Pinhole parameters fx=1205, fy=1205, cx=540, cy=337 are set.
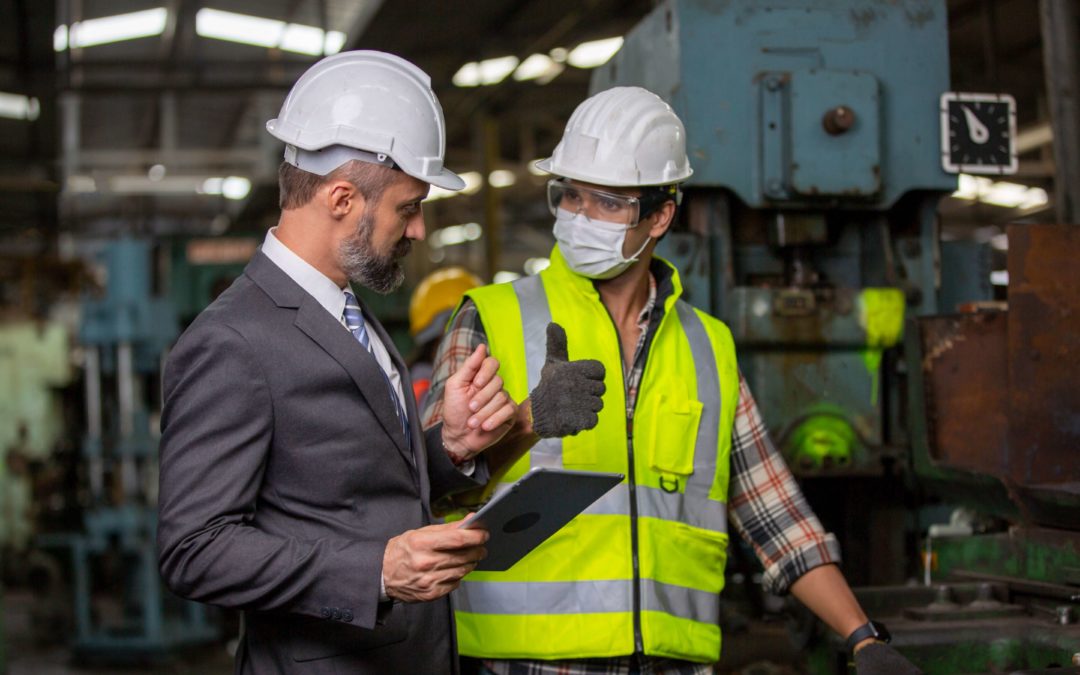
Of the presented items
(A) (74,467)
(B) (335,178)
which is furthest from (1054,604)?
(A) (74,467)

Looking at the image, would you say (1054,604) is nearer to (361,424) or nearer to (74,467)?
(361,424)

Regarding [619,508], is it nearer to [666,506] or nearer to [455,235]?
[666,506]

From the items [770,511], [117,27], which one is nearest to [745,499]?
[770,511]

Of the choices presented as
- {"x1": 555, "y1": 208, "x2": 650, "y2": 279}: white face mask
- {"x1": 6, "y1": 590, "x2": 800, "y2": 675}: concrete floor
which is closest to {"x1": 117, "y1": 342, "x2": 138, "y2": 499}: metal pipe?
{"x1": 6, "y1": 590, "x2": 800, "y2": 675}: concrete floor

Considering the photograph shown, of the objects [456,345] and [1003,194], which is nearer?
[456,345]

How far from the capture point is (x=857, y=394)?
2852 millimetres

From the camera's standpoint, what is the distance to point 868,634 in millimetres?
1948

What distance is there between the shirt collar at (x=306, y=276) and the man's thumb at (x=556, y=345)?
377 millimetres

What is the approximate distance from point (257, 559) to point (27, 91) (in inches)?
242

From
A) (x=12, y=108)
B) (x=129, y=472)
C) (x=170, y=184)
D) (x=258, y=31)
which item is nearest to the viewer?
(x=129, y=472)

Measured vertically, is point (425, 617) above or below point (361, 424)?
below

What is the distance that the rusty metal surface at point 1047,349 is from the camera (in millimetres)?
2148

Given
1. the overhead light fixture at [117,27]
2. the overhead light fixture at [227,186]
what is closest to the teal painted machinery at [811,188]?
the overhead light fixture at [117,27]

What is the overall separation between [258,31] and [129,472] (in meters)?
5.36
